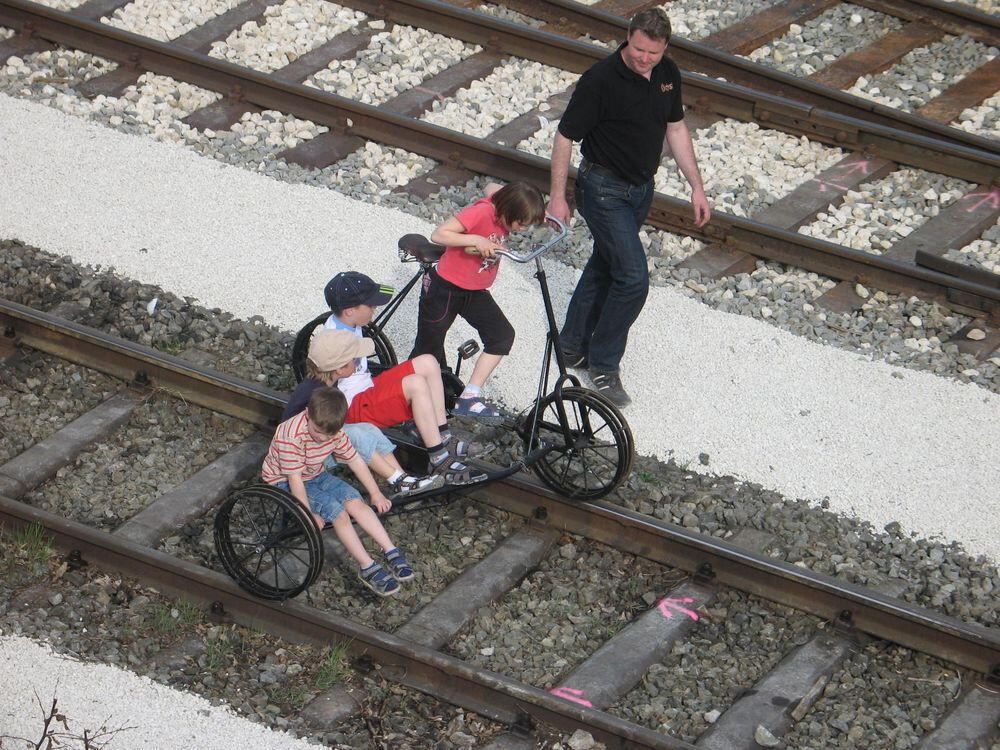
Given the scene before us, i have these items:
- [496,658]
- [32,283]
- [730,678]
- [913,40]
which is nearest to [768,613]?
[730,678]

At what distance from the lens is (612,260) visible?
870cm

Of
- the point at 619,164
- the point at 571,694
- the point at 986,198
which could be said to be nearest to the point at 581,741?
the point at 571,694

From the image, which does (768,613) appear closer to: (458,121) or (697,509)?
(697,509)

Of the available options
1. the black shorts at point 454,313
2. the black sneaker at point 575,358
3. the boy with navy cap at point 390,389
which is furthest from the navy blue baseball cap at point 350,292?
the black sneaker at point 575,358

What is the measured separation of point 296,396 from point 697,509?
91.3 inches

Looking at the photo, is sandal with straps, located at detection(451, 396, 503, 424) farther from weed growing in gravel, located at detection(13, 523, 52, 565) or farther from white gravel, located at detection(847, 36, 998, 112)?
white gravel, located at detection(847, 36, 998, 112)

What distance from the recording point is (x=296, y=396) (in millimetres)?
7215

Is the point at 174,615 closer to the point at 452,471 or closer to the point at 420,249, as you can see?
the point at 452,471

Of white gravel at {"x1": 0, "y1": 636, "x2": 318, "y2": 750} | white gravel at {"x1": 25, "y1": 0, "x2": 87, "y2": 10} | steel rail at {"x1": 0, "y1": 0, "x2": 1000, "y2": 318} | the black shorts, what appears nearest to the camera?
white gravel at {"x1": 0, "y1": 636, "x2": 318, "y2": 750}

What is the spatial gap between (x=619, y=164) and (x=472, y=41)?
4543 millimetres

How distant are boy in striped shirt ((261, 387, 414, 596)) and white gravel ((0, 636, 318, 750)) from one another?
1001mm

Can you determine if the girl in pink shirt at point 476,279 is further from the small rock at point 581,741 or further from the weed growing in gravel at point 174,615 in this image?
the small rock at point 581,741

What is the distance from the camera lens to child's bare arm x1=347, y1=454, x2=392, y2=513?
7.15m

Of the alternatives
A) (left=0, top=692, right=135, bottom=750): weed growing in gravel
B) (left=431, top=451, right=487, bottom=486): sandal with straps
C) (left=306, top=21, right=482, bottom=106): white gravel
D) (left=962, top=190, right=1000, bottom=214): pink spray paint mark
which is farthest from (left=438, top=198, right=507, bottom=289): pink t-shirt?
(left=962, top=190, right=1000, bottom=214): pink spray paint mark
